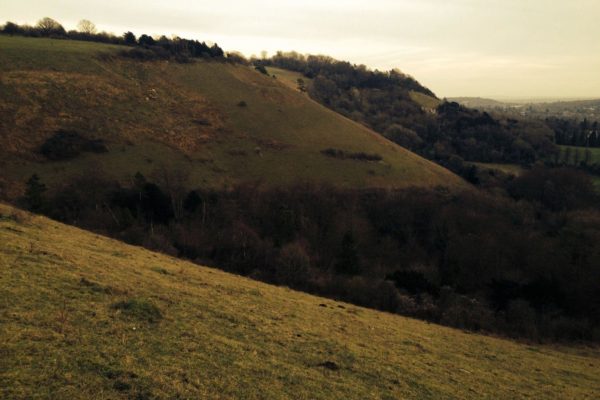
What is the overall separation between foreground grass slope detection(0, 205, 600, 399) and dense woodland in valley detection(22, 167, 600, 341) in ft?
33.2

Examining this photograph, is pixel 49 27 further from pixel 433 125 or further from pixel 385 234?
pixel 433 125

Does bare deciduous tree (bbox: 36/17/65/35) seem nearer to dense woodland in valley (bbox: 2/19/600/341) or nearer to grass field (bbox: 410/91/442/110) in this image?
dense woodland in valley (bbox: 2/19/600/341)

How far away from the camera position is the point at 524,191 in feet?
318

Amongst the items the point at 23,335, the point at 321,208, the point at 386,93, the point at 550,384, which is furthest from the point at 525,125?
the point at 23,335

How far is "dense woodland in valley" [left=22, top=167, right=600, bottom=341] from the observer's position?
31.7 m

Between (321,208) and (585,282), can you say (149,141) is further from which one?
(585,282)

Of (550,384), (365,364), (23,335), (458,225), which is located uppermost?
(23,335)

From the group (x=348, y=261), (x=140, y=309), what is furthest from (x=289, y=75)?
(x=140, y=309)

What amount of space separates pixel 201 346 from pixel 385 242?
2109 inches

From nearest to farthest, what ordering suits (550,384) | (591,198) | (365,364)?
(365,364) < (550,384) < (591,198)

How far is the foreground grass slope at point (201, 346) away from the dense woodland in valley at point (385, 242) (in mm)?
10129

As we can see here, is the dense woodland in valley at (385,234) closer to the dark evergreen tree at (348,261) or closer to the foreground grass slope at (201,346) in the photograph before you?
the dark evergreen tree at (348,261)

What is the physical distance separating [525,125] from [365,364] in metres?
184

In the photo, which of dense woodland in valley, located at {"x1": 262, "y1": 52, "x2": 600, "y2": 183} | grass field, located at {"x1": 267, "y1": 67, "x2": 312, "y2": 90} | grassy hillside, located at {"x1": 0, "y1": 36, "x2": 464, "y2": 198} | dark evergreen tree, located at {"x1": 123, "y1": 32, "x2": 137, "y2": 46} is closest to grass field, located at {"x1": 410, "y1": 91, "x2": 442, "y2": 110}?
dense woodland in valley, located at {"x1": 262, "y1": 52, "x2": 600, "y2": 183}
